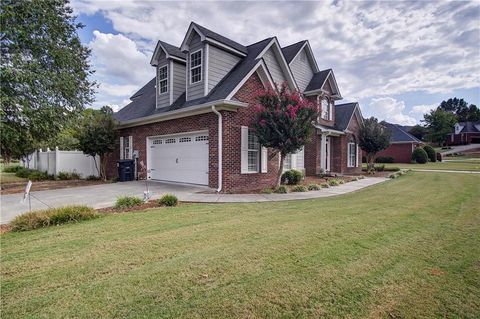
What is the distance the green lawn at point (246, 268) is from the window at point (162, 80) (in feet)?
31.0

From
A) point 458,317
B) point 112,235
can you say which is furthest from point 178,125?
point 458,317

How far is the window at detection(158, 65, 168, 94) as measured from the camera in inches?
547

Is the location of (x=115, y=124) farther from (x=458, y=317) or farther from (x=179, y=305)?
(x=458, y=317)

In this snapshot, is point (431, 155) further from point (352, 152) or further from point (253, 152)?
point (253, 152)

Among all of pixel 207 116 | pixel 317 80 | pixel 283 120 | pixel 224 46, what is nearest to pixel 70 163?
pixel 207 116

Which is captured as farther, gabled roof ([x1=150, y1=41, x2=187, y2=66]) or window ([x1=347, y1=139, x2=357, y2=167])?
window ([x1=347, y1=139, x2=357, y2=167])

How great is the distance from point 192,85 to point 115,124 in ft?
19.0

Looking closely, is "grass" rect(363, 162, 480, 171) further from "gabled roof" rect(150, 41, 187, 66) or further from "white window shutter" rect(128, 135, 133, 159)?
"white window shutter" rect(128, 135, 133, 159)

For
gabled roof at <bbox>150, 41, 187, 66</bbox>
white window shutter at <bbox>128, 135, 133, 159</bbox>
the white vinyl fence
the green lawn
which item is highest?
gabled roof at <bbox>150, 41, 187, 66</bbox>

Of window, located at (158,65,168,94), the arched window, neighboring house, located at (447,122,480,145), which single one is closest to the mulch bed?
window, located at (158,65,168,94)

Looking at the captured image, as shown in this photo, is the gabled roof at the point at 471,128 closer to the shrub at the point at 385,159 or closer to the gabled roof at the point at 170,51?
the shrub at the point at 385,159

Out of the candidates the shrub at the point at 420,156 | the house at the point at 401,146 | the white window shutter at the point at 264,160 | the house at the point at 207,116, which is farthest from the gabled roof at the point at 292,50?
the shrub at the point at 420,156

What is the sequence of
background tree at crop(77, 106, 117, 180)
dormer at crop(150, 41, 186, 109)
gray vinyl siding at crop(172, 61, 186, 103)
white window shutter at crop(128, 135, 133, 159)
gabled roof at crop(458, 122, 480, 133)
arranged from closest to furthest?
dormer at crop(150, 41, 186, 109), gray vinyl siding at crop(172, 61, 186, 103), background tree at crop(77, 106, 117, 180), white window shutter at crop(128, 135, 133, 159), gabled roof at crop(458, 122, 480, 133)

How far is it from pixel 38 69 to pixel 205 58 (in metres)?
8.04
